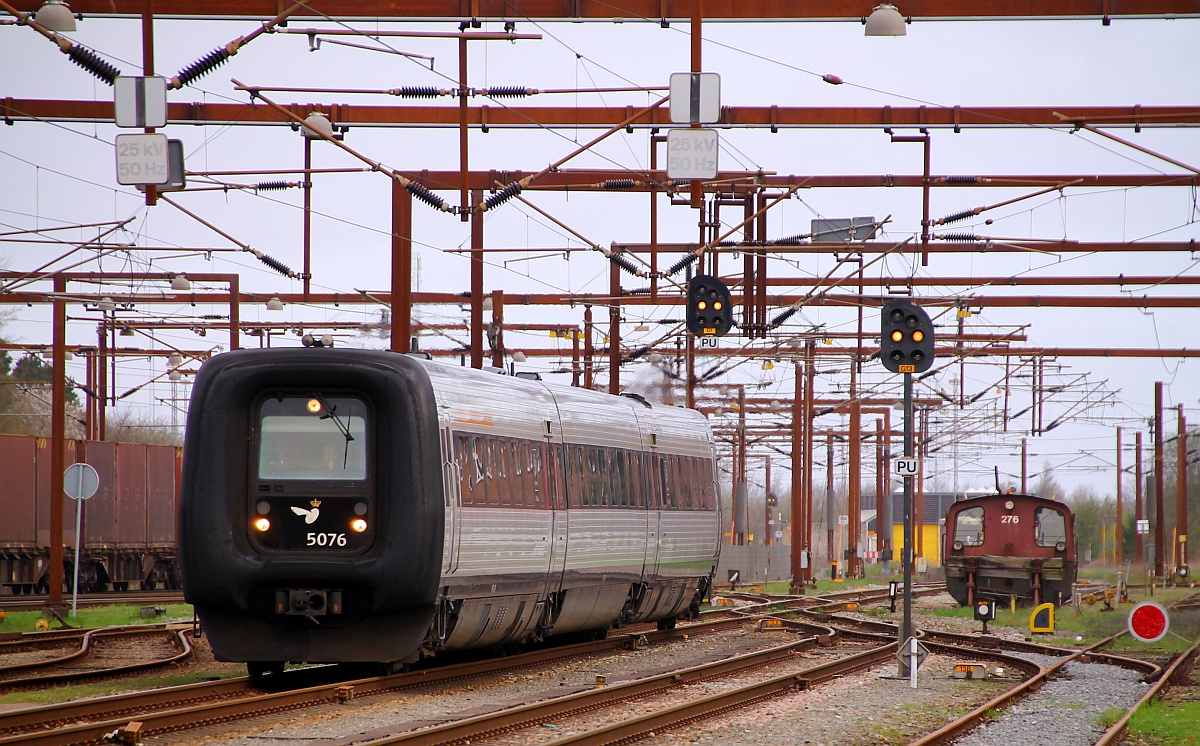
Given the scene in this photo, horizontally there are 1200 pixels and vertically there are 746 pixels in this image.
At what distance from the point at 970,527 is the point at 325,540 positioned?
22.6 m

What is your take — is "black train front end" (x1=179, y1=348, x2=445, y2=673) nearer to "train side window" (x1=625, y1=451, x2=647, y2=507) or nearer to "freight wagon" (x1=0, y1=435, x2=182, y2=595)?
"train side window" (x1=625, y1=451, x2=647, y2=507)

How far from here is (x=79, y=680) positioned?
15.9m

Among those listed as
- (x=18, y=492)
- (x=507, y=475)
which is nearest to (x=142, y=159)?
(x=507, y=475)

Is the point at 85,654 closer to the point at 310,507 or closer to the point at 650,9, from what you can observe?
the point at 310,507

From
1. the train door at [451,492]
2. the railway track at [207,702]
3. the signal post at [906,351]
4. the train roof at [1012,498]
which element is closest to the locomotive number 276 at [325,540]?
the train door at [451,492]

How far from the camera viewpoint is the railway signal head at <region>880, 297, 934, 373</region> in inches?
730

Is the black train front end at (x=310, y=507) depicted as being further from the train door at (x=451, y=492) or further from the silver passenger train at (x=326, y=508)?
the train door at (x=451, y=492)

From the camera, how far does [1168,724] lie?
46.0 ft

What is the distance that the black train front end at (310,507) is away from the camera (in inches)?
577

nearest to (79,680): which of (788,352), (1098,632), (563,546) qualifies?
(563,546)

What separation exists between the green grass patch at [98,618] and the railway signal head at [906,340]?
15.5 metres

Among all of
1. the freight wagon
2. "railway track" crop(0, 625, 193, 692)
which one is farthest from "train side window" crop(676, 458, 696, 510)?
the freight wagon

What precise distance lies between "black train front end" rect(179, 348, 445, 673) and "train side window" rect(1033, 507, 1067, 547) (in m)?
22.7

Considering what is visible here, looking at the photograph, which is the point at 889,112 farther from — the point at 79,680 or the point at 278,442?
the point at 79,680
